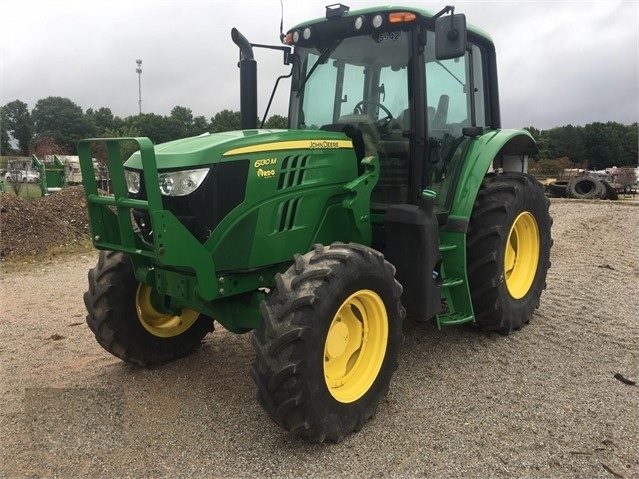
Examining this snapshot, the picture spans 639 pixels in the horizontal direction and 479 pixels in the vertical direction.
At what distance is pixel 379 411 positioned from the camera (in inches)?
134

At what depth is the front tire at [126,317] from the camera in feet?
12.5

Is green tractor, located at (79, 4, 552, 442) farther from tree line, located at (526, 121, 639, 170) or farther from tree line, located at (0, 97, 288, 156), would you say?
tree line, located at (526, 121, 639, 170)

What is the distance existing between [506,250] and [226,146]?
2.67 metres

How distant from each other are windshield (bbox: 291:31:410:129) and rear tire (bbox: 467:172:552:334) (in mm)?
1141

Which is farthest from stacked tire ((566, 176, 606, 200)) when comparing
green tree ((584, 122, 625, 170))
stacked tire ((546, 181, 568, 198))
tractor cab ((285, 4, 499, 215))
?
green tree ((584, 122, 625, 170))

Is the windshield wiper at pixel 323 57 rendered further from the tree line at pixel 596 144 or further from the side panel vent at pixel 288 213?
the tree line at pixel 596 144

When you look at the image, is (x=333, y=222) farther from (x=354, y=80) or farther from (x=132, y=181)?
(x=132, y=181)

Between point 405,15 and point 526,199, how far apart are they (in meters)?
1.93

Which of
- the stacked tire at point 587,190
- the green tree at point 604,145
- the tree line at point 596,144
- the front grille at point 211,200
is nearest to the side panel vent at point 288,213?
the front grille at point 211,200

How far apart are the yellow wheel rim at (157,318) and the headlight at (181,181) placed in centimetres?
104

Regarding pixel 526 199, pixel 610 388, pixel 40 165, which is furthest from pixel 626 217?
pixel 40 165

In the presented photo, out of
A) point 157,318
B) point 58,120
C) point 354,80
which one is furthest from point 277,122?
point 58,120

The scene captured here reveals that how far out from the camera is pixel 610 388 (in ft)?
12.1

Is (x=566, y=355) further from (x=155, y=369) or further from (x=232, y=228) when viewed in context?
(x=155, y=369)
